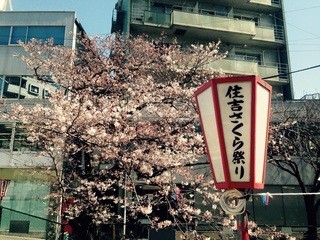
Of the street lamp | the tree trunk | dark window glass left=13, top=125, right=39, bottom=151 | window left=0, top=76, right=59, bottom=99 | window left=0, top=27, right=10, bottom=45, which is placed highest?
window left=0, top=27, right=10, bottom=45

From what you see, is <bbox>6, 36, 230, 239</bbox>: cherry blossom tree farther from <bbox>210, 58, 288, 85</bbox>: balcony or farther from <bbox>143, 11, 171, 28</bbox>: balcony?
<bbox>143, 11, 171, 28</bbox>: balcony

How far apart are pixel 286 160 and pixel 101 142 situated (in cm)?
966

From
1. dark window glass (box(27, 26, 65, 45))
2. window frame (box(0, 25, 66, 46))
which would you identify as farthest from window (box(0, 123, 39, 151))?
dark window glass (box(27, 26, 65, 45))

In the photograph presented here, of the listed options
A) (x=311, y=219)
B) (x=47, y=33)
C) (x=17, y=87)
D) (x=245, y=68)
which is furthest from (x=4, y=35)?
(x=311, y=219)

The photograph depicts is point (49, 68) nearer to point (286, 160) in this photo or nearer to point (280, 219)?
point (286, 160)

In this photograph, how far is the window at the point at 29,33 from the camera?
21.5 metres

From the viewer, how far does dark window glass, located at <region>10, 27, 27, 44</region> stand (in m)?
21.5

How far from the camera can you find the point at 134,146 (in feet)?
36.9

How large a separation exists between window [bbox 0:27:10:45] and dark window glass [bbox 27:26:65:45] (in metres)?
1.42

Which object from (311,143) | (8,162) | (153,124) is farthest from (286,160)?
(8,162)

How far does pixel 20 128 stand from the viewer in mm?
18000

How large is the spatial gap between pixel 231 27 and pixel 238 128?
22304 mm

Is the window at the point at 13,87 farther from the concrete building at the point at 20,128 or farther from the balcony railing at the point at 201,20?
the balcony railing at the point at 201,20

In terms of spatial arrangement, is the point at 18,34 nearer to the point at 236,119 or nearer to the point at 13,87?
the point at 13,87
